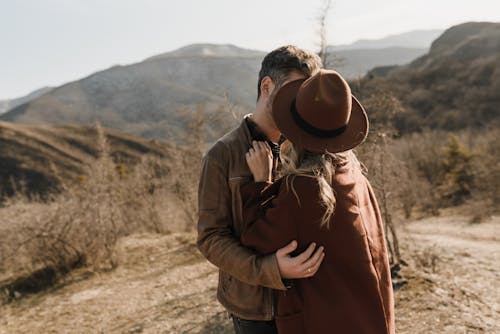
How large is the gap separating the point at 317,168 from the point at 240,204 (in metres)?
Answer: 0.40

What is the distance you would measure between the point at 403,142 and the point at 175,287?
26599mm

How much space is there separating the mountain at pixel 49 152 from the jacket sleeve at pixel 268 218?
48478mm

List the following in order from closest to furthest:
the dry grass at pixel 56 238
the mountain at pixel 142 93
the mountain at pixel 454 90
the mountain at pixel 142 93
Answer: the dry grass at pixel 56 238, the mountain at pixel 454 90, the mountain at pixel 142 93, the mountain at pixel 142 93

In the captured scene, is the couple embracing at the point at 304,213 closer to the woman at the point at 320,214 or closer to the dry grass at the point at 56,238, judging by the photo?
the woman at the point at 320,214

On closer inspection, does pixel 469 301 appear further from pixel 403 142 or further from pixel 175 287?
pixel 403 142

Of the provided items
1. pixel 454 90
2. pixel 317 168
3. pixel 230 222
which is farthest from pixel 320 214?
pixel 454 90

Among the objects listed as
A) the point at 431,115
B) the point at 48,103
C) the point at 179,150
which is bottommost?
the point at 431,115

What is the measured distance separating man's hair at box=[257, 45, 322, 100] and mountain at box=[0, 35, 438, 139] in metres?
102

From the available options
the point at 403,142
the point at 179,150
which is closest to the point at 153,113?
the point at 403,142

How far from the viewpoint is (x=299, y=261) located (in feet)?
5.16

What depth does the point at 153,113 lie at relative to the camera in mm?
122750

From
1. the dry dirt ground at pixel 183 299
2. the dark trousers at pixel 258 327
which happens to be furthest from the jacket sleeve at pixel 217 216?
the dry dirt ground at pixel 183 299

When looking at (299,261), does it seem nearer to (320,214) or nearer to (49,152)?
(320,214)

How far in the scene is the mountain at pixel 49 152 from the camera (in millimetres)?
54312
